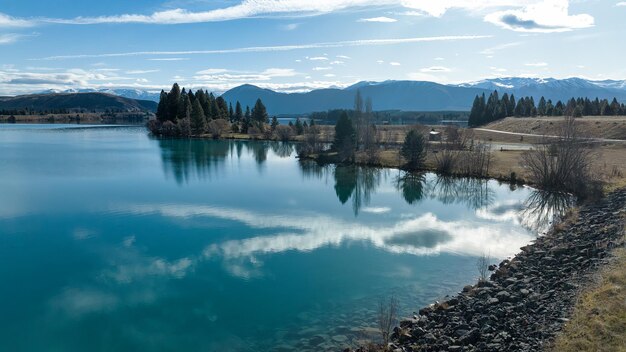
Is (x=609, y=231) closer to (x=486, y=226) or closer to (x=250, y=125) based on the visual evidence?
(x=486, y=226)

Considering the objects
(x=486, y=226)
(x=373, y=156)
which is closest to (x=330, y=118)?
(x=373, y=156)

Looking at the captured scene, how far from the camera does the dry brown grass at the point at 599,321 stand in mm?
10578

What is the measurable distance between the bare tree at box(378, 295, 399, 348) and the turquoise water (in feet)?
1.34

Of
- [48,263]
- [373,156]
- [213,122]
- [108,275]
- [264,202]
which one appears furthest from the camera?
[213,122]

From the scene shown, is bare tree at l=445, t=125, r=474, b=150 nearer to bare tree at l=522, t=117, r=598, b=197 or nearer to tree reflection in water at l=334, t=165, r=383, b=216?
tree reflection in water at l=334, t=165, r=383, b=216

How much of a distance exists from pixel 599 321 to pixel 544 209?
74.0 feet

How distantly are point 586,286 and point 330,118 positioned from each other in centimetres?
16464

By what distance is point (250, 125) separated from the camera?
99438mm

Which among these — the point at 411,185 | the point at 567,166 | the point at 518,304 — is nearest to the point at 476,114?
the point at 411,185

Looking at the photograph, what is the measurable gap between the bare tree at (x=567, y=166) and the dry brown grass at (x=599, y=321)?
22763 millimetres

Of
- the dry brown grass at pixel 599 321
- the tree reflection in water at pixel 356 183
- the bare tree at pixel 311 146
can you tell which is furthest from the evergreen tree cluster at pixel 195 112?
the dry brown grass at pixel 599 321

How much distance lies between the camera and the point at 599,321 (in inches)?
454

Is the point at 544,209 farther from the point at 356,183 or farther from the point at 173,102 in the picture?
the point at 173,102

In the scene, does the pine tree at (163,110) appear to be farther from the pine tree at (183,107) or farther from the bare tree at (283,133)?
the bare tree at (283,133)
